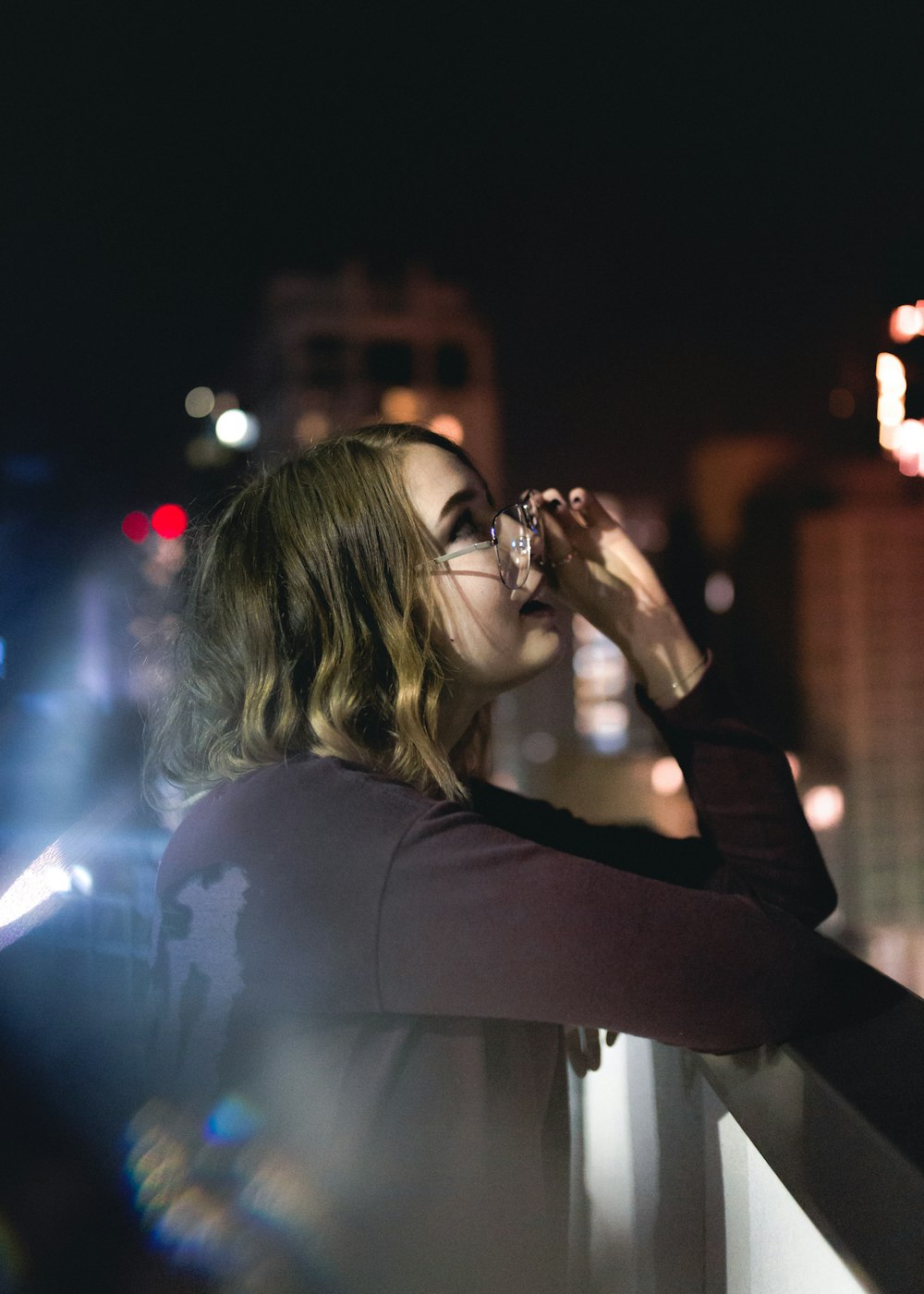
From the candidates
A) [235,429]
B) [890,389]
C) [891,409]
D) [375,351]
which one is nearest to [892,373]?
[890,389]

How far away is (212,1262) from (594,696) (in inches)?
2399

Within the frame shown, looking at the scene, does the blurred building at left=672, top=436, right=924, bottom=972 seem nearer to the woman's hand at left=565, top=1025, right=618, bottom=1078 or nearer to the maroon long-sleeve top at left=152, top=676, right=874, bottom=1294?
the woman's hand at left=565, top=1025, right=618, bottom=1078

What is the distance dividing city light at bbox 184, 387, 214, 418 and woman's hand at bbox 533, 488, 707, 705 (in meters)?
2.99

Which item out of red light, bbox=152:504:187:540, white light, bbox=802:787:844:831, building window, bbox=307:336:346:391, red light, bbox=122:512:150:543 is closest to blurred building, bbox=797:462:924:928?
white light, bbox=802:787:844:831

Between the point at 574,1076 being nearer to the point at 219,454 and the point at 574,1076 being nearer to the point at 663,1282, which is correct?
the point at 663,1282

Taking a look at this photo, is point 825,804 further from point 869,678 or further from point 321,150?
point 321,150

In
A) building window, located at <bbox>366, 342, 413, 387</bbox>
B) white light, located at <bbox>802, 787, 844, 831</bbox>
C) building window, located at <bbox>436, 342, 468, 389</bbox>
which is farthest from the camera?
white light, located at <bbox>802, 787, 844, 831</bbox>

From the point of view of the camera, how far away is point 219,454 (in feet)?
11.8

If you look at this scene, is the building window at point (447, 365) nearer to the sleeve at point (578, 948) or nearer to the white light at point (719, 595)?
the white light at point (719, 595)

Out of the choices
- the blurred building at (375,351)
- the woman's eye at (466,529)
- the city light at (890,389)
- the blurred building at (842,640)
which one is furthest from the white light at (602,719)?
the woman's eye at (466,529)

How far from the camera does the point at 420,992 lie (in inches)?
24.8

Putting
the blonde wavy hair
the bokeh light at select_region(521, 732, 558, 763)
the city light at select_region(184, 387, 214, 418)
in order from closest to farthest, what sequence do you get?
1. the blonde wavy hair
2. the city light at select_region(184, 387, 214, 418)
3. the bokeh light at select_region(521, 732, 558, 763)

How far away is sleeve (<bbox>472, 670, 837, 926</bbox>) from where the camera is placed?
1.03 meters

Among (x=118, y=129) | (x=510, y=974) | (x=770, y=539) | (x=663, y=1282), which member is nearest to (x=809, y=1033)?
(x=510, y=974)
